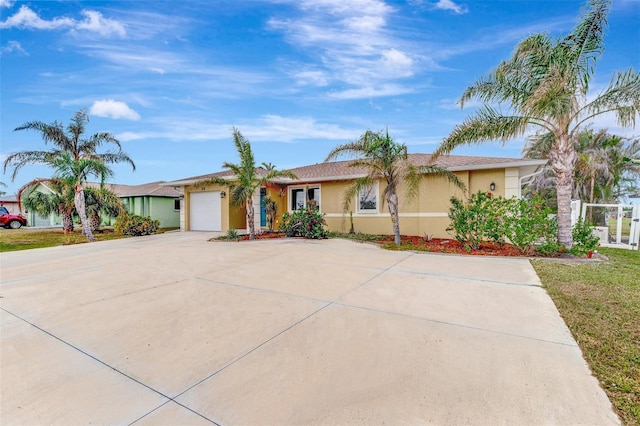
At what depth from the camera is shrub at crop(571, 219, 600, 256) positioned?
25.7ft

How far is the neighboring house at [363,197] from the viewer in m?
10.9

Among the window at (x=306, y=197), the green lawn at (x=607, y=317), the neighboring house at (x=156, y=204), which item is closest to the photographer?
the green lawn at (x=607, y=317)

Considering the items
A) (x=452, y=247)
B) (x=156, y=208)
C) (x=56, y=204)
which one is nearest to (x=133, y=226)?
(x=156, y=208)

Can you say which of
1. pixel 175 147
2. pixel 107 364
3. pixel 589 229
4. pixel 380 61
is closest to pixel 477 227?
pixel 589 229

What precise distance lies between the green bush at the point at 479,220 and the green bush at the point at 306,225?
4.95 m

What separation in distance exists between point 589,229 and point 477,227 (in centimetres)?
273

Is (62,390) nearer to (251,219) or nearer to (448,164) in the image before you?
(251,219)

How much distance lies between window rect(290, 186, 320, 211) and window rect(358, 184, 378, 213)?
222 centimetres

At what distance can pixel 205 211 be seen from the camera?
16453 millimetres

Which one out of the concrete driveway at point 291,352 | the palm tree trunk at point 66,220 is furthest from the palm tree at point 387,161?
the palm tree trunk at point 66,220

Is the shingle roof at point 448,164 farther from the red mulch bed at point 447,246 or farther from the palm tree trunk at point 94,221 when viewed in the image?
the palm tree trunk at point 94,221

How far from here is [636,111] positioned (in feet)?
24.4

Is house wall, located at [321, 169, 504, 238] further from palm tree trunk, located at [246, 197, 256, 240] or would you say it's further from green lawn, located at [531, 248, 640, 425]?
green lawn, located at [531, 248, 640, 425]

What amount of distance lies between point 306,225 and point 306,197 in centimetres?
331
